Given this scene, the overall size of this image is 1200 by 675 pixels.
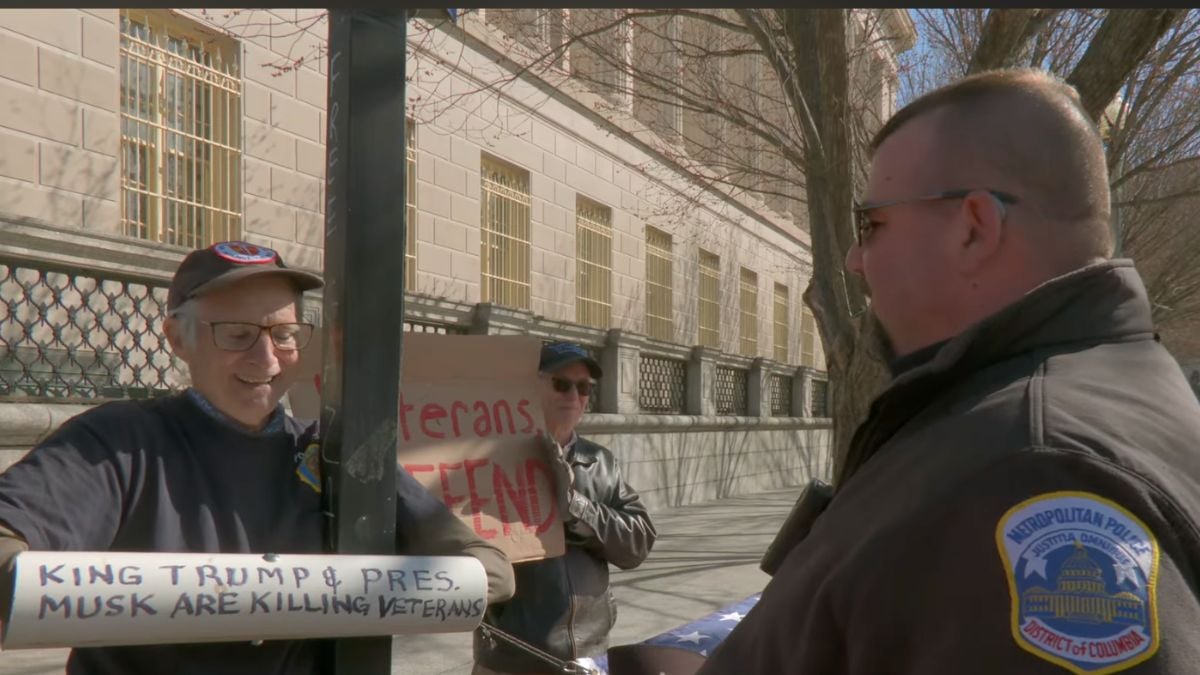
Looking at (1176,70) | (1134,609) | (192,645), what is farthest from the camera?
(1176,70)

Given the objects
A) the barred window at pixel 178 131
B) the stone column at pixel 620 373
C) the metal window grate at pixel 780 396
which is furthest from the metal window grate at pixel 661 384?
the barred window at pixel 178 131

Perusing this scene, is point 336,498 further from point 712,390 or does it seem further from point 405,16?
point 712,390

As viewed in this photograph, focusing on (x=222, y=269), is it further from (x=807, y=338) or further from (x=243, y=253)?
(x=807, y=338)

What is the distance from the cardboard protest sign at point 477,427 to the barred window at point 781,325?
2525cm

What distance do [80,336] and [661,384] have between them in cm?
1036

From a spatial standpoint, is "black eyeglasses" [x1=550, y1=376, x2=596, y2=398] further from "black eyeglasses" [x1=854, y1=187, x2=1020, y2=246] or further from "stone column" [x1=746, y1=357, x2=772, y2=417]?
"stone column" [x1=746, y1=357, x2=772, y2=417]

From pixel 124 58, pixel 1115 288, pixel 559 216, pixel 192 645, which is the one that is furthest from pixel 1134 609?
pixel 559 216

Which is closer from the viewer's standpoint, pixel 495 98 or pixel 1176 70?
pixel 1176 70

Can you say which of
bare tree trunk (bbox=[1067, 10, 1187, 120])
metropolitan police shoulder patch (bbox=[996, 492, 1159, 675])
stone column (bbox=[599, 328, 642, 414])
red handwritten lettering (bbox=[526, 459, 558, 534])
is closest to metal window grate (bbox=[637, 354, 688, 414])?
stone column (bbox=[599, 328, 642, 414])

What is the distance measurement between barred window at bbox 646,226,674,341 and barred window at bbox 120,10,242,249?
10.6 meters

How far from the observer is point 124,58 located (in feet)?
30.8

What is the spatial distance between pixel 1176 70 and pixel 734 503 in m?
9.64

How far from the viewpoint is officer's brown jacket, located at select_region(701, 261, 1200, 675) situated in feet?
4.15

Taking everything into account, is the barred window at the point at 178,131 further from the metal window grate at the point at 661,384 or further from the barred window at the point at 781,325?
the barred window at the point at 781,325
